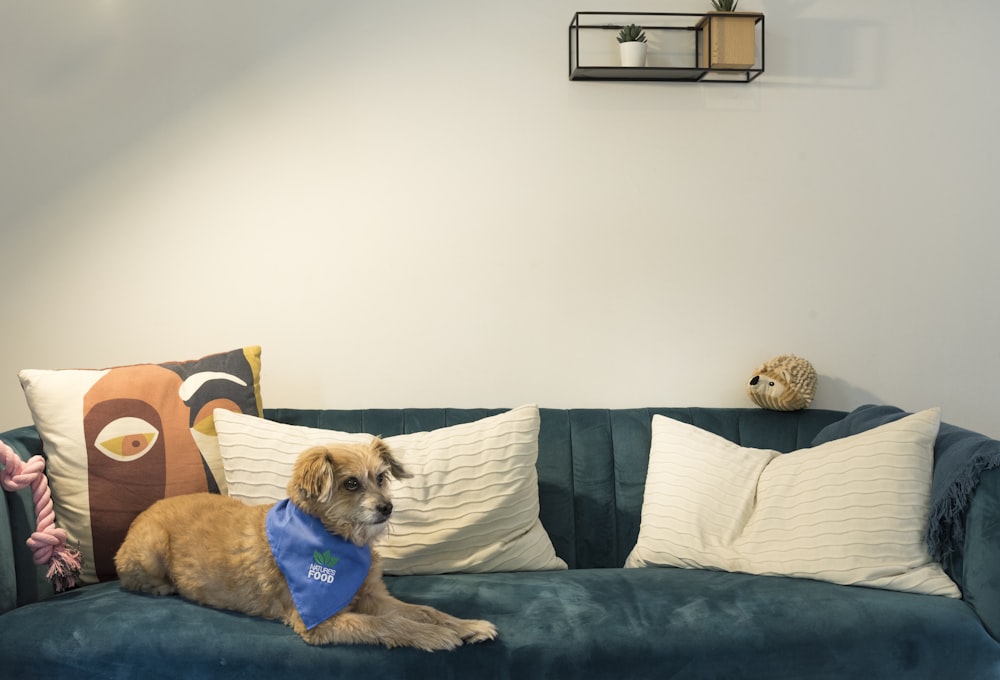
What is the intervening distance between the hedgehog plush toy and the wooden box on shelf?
95cm

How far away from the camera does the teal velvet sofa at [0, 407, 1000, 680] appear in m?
1.92

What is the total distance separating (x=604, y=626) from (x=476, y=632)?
0.94ft

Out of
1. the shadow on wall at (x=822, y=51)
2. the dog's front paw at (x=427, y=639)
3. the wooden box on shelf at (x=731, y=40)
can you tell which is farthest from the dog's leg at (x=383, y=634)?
the shadow on wall at (x=822, y=51)

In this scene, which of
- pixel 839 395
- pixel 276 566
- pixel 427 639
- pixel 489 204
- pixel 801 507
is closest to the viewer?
pixel 427 639

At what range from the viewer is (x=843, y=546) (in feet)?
7.28

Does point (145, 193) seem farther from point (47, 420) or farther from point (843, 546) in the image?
point (843, 546)

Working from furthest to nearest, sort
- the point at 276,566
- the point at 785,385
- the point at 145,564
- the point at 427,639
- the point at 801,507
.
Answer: the point at 785,385 → the point at 801,507 → the point at 145,564 → the point at 276,566 → the point at 427,639

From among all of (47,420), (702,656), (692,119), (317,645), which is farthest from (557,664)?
(692,119)

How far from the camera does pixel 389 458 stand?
2.08m

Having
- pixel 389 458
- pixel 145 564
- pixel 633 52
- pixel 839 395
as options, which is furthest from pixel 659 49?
pixel 145 564

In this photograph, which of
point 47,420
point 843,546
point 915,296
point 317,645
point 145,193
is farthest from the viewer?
point 915,296

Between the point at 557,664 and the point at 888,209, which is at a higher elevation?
the point at 888,209

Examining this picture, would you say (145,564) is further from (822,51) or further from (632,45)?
(822,51)

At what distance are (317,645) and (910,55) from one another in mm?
2630
